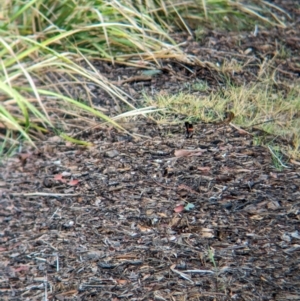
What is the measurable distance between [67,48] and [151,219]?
1.79 m

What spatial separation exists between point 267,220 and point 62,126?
158 cm

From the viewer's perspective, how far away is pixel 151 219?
3398mm

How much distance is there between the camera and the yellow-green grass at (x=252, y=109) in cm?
387

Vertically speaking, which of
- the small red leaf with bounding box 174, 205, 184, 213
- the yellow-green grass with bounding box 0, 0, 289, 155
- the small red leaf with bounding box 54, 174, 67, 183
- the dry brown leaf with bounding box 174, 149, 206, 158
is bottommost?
the small red leaf with bounding box 54, 174, 67, 183

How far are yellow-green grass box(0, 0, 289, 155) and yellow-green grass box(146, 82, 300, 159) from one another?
0.26m

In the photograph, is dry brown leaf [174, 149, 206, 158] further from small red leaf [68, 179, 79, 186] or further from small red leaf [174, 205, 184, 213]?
small red leaf [68, 179, 79, 186]

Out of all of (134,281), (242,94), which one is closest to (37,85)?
(242,94)

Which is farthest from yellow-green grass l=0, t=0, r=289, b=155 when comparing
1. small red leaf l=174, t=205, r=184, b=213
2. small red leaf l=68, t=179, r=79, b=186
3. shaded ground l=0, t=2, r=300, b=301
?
small red leaf l=174, t=205, r=184, b=213

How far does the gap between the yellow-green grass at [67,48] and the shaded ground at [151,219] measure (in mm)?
238

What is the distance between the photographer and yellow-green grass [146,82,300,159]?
12.7ft

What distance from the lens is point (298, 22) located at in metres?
5.54

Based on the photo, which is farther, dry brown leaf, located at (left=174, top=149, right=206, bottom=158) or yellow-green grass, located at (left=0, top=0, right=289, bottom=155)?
yellow-green grass, located at (left=0, top=0, right=289, bottom=155)

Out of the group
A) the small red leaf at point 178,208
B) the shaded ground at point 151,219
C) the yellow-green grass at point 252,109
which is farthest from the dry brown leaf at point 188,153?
the small red leaf at point 178,208

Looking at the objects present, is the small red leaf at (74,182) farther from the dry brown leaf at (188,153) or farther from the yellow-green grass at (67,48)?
the dry brown leaf at (188,153)
